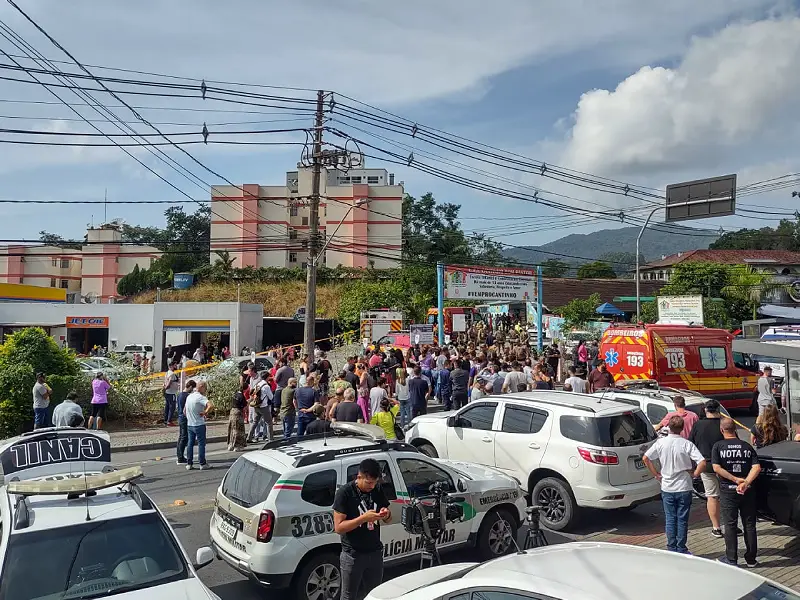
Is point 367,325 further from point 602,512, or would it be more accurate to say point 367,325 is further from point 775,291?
point 775,291

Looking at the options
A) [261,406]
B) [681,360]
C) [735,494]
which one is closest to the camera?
[735,494]

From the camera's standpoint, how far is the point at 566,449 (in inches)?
365

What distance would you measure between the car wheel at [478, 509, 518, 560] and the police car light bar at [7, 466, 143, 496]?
391cm

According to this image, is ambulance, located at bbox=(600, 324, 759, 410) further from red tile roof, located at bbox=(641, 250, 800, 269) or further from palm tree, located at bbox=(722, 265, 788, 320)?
red tile roof, located at bbox=(641, 250, 800, 269)

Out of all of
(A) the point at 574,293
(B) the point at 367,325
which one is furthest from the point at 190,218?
(B) the point at 367,325

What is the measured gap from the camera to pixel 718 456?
25.2ft

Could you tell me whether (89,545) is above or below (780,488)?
above

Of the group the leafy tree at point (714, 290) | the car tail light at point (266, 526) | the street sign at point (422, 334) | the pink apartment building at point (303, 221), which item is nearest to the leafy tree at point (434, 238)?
the pink apartment building at point (303, 221)

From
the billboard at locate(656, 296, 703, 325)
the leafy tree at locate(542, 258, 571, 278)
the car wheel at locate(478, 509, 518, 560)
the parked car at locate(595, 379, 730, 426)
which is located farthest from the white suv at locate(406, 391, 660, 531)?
the leafy tree at locate(542, 258, 571, 278)

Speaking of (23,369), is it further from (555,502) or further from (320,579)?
(555,502)

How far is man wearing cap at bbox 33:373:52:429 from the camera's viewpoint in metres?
14.8

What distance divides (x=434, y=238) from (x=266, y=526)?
7264 centimetres

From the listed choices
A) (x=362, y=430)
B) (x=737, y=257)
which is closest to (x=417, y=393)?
(x=362, y=430)

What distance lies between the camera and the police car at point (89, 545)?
4824 mm
